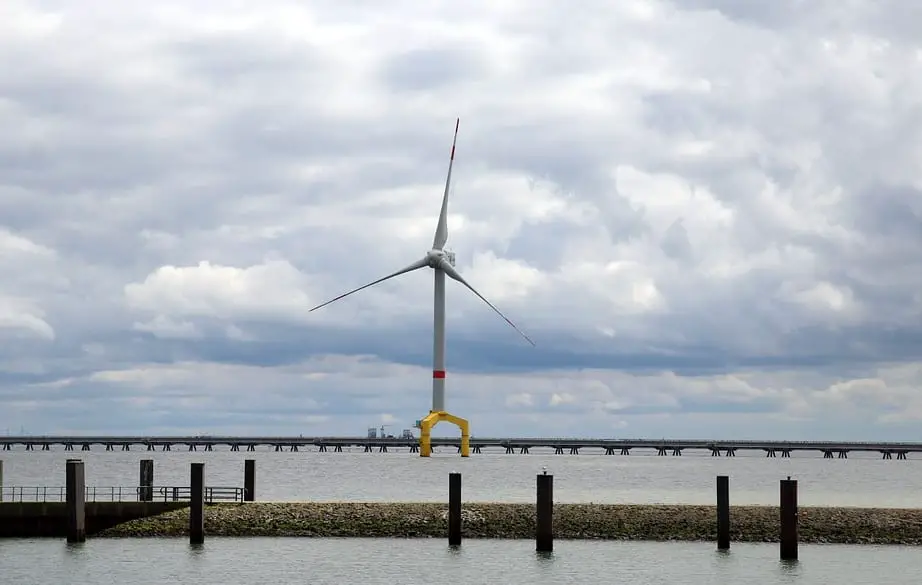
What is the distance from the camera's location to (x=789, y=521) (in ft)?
192

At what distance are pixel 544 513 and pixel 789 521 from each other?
1094 cm

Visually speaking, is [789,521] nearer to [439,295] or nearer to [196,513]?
[196,513]

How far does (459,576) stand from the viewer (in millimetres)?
61000

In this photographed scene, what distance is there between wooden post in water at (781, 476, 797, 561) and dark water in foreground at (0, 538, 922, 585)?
6.01 feet

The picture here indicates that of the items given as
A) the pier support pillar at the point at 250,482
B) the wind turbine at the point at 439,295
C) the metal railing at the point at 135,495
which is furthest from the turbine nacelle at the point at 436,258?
the pier support pillar at the point at 250,482

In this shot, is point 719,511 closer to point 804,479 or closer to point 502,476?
point 502,476

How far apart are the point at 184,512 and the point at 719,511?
27261 millimetres

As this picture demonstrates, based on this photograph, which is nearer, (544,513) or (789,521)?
(789,521)

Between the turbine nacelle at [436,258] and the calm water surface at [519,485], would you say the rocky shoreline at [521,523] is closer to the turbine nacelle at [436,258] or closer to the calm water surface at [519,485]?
the calm water surface at [519,485]

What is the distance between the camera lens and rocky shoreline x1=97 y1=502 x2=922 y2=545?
67.2 meters

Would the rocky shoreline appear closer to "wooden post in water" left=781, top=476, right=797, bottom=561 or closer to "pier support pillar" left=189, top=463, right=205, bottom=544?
"pier support pillar" left=189, top=463, right=205, bottom=544

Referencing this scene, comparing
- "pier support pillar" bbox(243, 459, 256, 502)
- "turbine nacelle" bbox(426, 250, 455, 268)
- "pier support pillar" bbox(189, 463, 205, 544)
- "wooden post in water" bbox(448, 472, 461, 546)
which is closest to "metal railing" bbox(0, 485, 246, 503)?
"pier support pillar" bbox(243, 459, 256, 502)

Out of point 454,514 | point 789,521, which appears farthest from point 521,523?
point 789,521

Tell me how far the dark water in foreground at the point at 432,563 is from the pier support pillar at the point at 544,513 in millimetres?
1379
